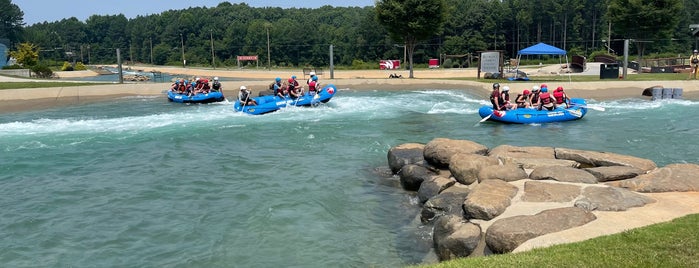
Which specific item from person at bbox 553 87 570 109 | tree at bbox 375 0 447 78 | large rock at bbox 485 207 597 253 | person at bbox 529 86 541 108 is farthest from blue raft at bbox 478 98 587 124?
tree at bbox 375 0 447 78

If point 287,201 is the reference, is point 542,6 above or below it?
above

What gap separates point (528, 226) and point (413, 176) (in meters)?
4.24

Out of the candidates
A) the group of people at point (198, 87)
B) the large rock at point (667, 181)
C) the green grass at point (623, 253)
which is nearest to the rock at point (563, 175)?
the large rock at point (667, 181)

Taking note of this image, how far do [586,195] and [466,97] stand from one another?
68.5ft

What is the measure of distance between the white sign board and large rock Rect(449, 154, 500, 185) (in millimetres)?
24479

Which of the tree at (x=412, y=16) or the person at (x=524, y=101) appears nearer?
the person at (x=524, y=101)

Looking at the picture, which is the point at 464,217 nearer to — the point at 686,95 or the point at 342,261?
the point at 342,261

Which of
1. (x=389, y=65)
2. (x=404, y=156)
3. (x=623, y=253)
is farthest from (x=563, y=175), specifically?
(x=389, y=65)

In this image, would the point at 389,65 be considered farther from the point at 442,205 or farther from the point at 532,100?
the point at 442,205

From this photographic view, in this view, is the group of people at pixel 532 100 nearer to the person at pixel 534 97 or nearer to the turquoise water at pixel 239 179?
the person at pixel 534 97

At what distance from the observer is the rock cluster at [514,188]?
7.09 metres

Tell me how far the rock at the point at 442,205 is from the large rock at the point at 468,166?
702 millimetres

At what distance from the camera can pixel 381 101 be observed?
27.5 metres

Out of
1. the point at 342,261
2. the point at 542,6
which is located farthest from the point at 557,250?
the point at 542,6
